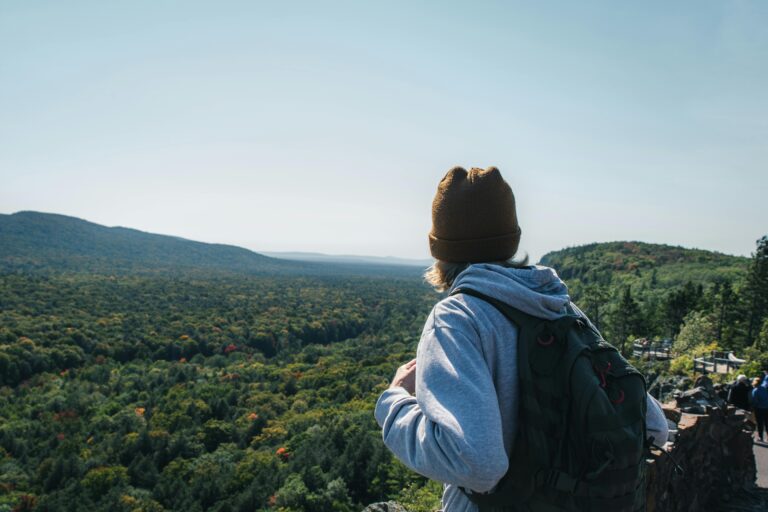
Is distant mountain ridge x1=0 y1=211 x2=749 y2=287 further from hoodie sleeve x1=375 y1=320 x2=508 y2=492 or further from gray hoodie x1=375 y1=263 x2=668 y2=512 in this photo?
hoodie sleeve x1=375 y1=320 x2=508 y2=492

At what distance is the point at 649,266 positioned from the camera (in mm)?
80562

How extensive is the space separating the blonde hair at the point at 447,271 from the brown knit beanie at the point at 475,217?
26 millimetres

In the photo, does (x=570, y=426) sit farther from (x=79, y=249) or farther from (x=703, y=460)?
(x=79, y=249)

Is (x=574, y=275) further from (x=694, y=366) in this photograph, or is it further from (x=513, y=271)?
(x=513, y=271)

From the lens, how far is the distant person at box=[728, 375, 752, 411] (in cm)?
902

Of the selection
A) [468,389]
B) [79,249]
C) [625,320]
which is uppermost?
[79,249]

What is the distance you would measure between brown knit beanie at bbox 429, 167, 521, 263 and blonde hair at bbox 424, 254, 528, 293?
3cm

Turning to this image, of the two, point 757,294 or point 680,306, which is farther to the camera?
point 680,306

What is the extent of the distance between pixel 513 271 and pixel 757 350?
2494 centimetres

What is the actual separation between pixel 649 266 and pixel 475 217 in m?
91.3

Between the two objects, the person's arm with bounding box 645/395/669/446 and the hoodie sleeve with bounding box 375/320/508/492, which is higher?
the hoodie sleeve with bounding box 375/320/508/492

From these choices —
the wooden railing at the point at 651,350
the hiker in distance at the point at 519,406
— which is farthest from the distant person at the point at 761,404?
the wooden railing at the point at 651,350

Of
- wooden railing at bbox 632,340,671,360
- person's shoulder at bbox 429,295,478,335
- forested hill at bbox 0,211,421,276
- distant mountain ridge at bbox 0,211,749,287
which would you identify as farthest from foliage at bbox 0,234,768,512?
forested hill at bbox 0,211,421,276

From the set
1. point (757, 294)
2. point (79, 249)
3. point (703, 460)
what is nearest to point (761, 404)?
point (703, 460)
